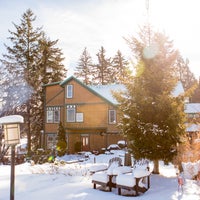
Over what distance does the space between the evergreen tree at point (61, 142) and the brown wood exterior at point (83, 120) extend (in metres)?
1.29

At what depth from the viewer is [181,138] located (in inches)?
459

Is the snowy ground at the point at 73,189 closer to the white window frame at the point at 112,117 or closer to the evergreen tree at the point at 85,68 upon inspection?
the white window frame at the point at 112,117

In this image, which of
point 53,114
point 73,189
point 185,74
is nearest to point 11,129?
Answer: point 73,189

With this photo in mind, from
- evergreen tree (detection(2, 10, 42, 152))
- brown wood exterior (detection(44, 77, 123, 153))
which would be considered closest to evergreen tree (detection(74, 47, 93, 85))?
evergreen tree (detection(2, 10, 42, 152))

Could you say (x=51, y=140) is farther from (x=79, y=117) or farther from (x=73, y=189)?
(x=73, y=189)

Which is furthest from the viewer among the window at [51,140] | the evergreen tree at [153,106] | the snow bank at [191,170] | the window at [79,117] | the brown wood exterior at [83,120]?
the window at [51,140]

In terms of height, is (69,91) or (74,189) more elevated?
(69,91)

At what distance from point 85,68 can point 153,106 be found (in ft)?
147

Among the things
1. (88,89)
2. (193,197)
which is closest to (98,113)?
(88,89)

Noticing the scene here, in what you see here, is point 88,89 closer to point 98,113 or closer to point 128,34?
point 98,113

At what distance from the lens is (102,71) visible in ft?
174

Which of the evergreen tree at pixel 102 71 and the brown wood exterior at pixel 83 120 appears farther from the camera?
the evergreen tree at pixel 102 71

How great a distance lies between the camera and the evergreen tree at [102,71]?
52.9 metres

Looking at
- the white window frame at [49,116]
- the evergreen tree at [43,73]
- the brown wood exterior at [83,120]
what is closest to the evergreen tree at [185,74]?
the evergreen tree at [43,73]
